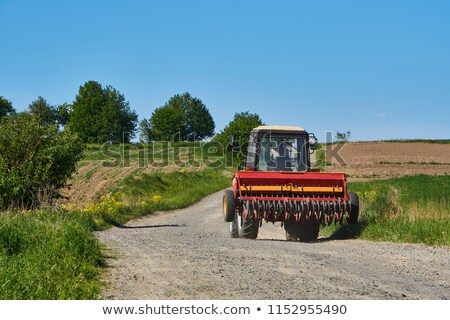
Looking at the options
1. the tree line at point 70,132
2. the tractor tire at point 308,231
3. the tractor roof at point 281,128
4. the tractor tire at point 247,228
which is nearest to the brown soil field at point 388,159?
the tree line at point 70,132

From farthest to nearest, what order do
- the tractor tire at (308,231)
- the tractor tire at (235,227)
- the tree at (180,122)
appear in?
the tree at (180,122) < the tractor tire at (235,227) < the tractor tire at (308,231)

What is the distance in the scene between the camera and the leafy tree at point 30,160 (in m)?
21.2

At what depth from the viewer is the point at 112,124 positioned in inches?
3600

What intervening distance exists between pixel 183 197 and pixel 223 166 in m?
23.0

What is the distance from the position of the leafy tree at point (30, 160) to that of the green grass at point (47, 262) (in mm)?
8832

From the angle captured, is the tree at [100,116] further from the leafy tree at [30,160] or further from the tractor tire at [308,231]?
the tractor tire at [308,231]

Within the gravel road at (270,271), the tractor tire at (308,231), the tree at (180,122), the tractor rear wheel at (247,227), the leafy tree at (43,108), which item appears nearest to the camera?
the gravel road at (270,271)

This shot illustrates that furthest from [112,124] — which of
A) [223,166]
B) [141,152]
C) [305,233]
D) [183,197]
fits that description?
[305,233]

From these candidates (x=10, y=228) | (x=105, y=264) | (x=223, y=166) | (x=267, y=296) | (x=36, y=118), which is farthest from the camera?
(x=223, y=166)

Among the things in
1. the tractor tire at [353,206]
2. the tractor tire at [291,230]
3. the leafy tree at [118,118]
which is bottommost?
the tractor tire at [291,230]

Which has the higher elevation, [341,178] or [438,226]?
[341,178]

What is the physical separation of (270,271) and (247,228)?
6.92 m

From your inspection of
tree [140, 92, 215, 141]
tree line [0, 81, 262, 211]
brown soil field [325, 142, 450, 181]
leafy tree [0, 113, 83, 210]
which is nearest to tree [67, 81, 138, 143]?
tree line [0, 81, 262, 211]

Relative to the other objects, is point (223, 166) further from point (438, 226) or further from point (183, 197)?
point (438, 226)
